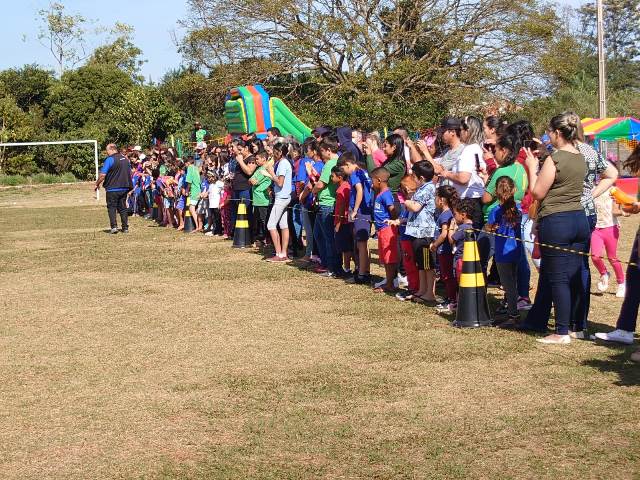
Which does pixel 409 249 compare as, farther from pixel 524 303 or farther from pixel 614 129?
pixel 614 129

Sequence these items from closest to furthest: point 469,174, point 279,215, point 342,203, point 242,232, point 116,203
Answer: point 469,174 → point 342,203 → point 279,215 → point 242,232 → point 116,203

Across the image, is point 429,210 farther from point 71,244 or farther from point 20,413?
point 71,244

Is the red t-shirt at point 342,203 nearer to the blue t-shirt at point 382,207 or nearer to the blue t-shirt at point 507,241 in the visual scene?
the blue t-shirt at point 382,207

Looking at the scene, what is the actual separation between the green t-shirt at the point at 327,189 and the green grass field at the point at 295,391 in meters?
1.24

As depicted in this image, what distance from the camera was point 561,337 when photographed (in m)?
8.48

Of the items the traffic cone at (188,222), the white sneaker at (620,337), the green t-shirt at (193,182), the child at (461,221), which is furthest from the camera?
the traffic cone at (188,222)

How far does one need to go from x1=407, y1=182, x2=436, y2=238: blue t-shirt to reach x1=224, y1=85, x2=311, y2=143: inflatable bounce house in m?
17.0

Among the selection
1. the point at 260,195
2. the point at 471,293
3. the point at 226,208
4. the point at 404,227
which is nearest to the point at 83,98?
the point at 226,208

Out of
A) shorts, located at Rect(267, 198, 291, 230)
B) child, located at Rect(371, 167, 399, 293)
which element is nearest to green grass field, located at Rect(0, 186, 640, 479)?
child, located at Rect(371, 167, 399, 293)

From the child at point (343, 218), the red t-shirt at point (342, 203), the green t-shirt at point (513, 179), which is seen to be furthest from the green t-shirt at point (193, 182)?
the green t-shirt at point (513, 179)

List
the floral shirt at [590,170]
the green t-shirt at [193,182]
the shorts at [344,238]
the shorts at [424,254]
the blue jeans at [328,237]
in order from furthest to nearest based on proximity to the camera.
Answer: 1. the green t-shirt at [193,182]
2. the blue jeans at [328,237]
3. the shorts at [344,238]
4. the shorts at [424,254]
5. the floral shirt at [590,170]

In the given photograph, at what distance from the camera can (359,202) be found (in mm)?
12156

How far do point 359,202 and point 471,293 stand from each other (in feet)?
10.3

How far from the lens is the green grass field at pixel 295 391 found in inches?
224
